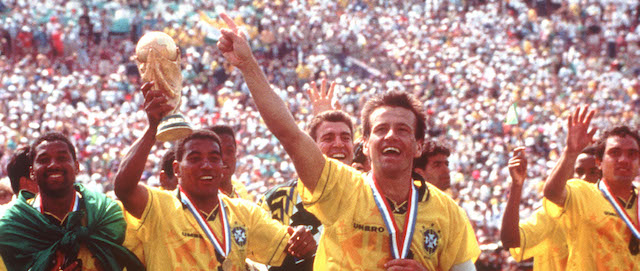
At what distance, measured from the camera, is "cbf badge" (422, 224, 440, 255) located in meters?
4.25

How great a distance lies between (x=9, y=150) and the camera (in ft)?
59.5

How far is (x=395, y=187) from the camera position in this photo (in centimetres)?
429

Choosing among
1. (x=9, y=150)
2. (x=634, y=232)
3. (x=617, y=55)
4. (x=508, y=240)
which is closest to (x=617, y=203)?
(x=634, y=232)

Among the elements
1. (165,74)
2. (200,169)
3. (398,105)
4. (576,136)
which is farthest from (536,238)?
(165,74)

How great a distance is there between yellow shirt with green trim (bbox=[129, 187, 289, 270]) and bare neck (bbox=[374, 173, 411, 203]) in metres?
0.99

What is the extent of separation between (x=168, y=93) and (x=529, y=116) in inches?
762

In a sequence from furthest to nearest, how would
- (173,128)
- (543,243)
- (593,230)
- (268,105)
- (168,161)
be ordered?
1. (168,161)
2. (543,243)
3. (593,230)
4. (173,128)
5. (268,105)

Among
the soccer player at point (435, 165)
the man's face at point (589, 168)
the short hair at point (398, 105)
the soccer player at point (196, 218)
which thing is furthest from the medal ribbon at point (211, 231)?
the man's face at point (589, 168)

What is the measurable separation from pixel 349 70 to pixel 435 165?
813 inches

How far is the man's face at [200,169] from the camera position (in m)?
4.96

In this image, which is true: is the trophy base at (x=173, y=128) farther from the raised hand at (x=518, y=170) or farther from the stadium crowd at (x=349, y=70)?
the stadium crowd at (x=349, y=70)

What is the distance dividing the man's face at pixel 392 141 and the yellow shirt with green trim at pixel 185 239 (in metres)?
1.01

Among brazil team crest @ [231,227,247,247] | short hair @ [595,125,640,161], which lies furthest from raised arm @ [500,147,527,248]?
brazil team crest @ [231,227,247,247]

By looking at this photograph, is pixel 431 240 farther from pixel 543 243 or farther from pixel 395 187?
pixel 543 243
